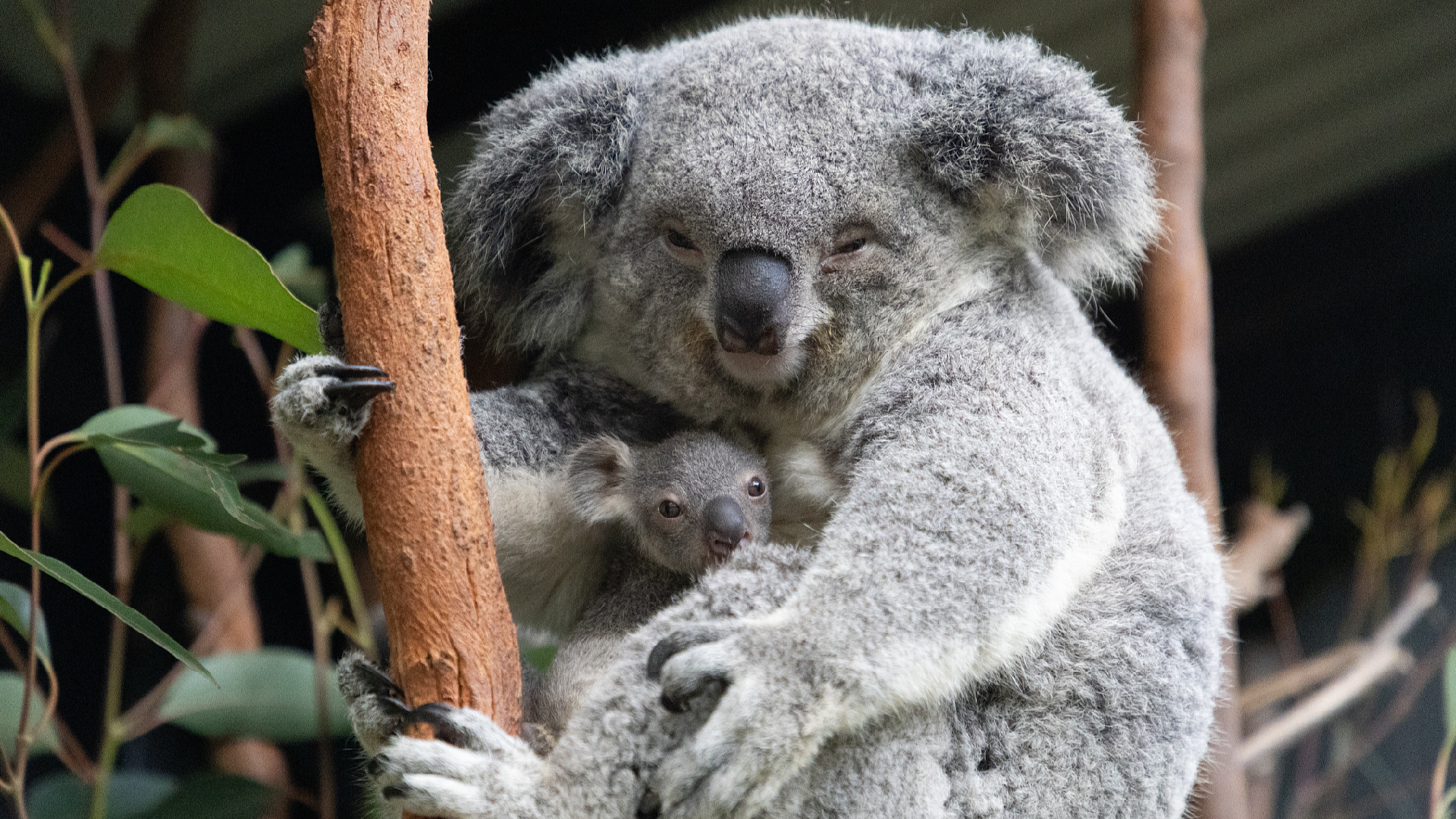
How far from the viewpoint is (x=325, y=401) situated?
145 cm

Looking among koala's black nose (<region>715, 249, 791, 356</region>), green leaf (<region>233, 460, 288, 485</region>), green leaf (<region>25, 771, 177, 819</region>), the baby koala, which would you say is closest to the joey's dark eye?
koala's black nose (<region>715, 249, 791, 356</region>)

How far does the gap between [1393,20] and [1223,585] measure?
2885 mm

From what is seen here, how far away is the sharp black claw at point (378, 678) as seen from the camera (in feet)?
5.20

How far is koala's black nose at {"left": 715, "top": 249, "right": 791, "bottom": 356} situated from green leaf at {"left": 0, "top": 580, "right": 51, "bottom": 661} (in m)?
1.11

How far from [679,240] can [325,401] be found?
67 cm

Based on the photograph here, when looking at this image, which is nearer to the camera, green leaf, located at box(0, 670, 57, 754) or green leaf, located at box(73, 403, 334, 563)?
green leaf, located at box(73, 403, 334, 563)

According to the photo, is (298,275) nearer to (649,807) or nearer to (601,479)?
(601,479)

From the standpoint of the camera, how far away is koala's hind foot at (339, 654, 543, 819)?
1.40m

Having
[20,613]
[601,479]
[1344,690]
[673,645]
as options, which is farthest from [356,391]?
[1344,690]

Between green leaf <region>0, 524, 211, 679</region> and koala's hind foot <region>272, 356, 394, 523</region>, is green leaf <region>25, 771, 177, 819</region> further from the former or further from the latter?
koala's hind foot <region>272, 356, 394, 523</region>

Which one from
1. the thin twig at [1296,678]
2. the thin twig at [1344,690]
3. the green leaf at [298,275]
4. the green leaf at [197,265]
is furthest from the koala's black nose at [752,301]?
the thin twig at [1296,678]

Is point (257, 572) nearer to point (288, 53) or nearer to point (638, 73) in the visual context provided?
point (288, 53)

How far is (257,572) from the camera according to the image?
4539 mm

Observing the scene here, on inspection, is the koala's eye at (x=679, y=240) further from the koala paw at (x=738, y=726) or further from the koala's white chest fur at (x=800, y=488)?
the koala paw at (x=738, y=726)
